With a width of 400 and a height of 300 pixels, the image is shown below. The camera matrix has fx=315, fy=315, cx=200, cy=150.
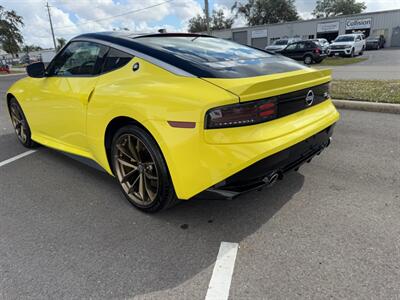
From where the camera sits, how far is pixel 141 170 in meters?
2.74

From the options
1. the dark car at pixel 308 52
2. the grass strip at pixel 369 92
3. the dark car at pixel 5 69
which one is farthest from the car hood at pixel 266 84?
the dark car at pixel 5 69

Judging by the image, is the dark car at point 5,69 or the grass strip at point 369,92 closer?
the grass strip at point 369,92

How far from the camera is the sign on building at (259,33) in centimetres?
4621


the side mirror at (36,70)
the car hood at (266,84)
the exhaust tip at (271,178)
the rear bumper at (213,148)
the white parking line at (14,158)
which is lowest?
the white parking line at (14,158)

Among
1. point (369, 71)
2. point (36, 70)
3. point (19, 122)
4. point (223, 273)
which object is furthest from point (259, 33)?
point (223, 273)

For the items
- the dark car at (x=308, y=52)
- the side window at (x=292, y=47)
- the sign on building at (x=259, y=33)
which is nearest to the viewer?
the dark car at (x=308, y=52)

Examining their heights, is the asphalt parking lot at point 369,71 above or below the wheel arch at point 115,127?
below

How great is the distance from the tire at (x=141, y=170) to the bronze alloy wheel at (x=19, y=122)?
2308 mm

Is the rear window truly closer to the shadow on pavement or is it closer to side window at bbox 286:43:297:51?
the shadow on pavement

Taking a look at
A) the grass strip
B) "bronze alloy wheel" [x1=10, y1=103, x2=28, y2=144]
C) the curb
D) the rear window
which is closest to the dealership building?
the grass strip

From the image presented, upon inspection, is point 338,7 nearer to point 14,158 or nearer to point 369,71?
point 369,71

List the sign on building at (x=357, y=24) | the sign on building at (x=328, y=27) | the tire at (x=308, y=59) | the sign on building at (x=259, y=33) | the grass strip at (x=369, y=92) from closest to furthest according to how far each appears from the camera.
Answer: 1. the grass strip at (x=369, y=92)
2. the tire at (x=308, y=59)
3. the sign on building at (x=357, y=24)
4. the sign on building at (x=328, y=27)
5. the sign on building at (x=259, y=33)

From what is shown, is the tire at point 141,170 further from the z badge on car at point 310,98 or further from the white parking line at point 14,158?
the white parking line at point 14,158

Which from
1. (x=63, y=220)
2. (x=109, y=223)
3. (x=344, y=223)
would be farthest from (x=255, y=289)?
(x=63, y=220)
